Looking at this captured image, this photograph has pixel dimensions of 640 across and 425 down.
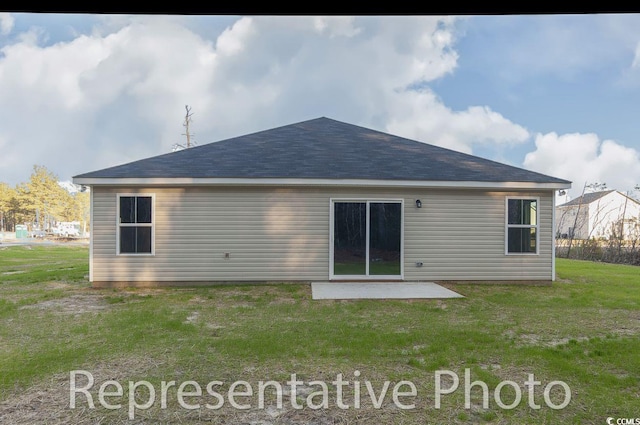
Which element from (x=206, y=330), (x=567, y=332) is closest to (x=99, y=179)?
(x=206, y=330)

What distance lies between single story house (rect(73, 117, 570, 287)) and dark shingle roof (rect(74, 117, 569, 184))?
62 mm

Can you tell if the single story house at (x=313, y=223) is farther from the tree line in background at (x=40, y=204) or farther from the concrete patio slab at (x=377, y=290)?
the tree line in background at (x=40, y=204)

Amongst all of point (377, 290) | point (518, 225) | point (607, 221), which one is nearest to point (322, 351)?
point (377, 290)

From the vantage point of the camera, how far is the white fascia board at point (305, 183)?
7.35 meters

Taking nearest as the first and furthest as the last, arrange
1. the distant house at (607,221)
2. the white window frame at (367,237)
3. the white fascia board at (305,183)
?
the white fascia board at (305,183), the white window frame at (367,237), the distant house at (607,221)

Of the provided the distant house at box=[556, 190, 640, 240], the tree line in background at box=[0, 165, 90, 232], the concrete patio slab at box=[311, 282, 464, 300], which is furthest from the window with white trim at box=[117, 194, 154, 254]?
the tree line in background at box=[0, 165, 90, 232]

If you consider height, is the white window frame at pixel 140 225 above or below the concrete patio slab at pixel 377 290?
above

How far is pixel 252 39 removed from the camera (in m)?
15.5

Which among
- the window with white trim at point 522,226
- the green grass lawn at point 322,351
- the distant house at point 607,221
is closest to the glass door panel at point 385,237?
the green grass lawn at point 322,351

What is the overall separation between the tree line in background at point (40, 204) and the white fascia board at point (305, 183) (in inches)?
1441

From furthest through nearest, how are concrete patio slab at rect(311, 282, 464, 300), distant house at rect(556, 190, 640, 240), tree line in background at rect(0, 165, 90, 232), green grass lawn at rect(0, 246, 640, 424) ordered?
tree line in background at rect(0, 165, 90, 232), distant house at rect(556, 190, 640, 240), concrete patio slab at rect(311, 282, 464, 300), green grass lawn at rect(0, 246, 640, 424)

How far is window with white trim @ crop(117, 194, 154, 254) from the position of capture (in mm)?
7605

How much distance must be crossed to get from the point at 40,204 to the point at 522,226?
43099 mm

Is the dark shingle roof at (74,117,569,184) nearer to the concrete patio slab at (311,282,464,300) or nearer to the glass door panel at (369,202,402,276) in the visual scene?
the glass door panel at (369,202,402,276)
